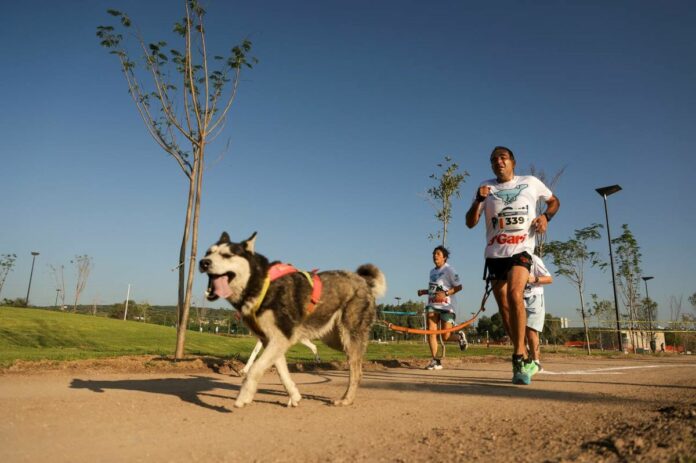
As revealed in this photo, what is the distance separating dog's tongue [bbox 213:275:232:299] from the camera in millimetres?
4738

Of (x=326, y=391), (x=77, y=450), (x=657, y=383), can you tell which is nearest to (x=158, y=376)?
(x=326, y=391)

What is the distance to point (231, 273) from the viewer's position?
4.81 m

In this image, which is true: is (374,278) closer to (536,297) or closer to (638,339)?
(536,297)

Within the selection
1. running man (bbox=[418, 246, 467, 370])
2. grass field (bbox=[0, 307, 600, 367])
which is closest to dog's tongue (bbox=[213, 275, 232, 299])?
running man (bbox=[418, 246, 467, 370])

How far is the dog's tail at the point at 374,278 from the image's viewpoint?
19.5 feet

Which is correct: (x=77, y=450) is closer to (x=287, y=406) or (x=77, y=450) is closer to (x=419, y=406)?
(x=287, y=406)

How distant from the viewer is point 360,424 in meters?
3.92

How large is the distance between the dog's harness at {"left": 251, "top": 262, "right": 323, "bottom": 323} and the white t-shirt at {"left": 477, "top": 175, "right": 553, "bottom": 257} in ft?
8.60

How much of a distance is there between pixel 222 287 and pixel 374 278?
217cm

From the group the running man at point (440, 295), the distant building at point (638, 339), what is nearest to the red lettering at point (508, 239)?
the running man at point (440, 295)

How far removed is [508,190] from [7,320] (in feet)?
90.8

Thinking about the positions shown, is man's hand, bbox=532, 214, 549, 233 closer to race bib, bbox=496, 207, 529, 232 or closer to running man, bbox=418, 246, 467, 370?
race bib, bbox=496, 207, 529, 232

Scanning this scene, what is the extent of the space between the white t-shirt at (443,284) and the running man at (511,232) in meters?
3.87

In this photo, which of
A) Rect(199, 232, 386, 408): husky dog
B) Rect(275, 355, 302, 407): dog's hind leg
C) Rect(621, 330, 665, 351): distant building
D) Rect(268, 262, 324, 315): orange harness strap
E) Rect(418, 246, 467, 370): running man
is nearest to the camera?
Rect(199, 232, 386, 408): husky dog
